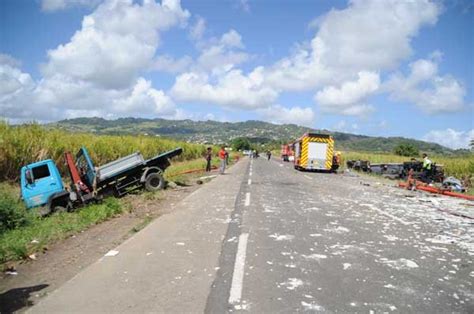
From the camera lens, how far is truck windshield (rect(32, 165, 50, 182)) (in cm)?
1223

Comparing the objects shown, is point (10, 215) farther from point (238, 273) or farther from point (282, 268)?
point (282, 268)

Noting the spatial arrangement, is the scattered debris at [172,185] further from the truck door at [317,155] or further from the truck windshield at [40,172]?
the truck door at [317,155]

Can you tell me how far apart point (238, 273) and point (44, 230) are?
226 inches

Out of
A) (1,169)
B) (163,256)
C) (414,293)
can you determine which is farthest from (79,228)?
(1,169)

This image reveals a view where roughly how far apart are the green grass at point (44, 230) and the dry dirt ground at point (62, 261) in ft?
0.79

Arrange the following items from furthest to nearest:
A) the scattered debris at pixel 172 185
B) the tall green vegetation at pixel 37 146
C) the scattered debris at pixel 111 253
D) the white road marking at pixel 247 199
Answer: the scattered debris at pixel 172 185 → the tall green vegetation at pixel 37 146 → the white road marking at pixel 247 199 → the scattered debris at pixel 111 253

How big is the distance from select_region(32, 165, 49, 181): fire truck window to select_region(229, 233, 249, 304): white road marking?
7777 millimetres

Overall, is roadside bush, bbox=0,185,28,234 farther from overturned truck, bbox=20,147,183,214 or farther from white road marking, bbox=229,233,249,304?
white road marking, bbox=229,233,249,304

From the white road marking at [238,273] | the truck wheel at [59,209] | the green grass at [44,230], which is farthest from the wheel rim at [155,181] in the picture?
the white road marking at [238,273]

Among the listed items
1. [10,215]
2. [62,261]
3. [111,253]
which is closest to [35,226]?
[10,215]

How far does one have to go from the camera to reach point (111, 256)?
6645 millimetres

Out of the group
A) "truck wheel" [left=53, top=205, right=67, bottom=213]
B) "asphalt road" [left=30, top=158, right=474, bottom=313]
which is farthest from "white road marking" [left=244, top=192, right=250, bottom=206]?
"truck wheel" [left=53, top=205, right=67, bottom=213]

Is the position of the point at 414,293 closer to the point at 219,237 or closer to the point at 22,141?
the point at 219,237

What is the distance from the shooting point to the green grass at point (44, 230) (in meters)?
7.11
